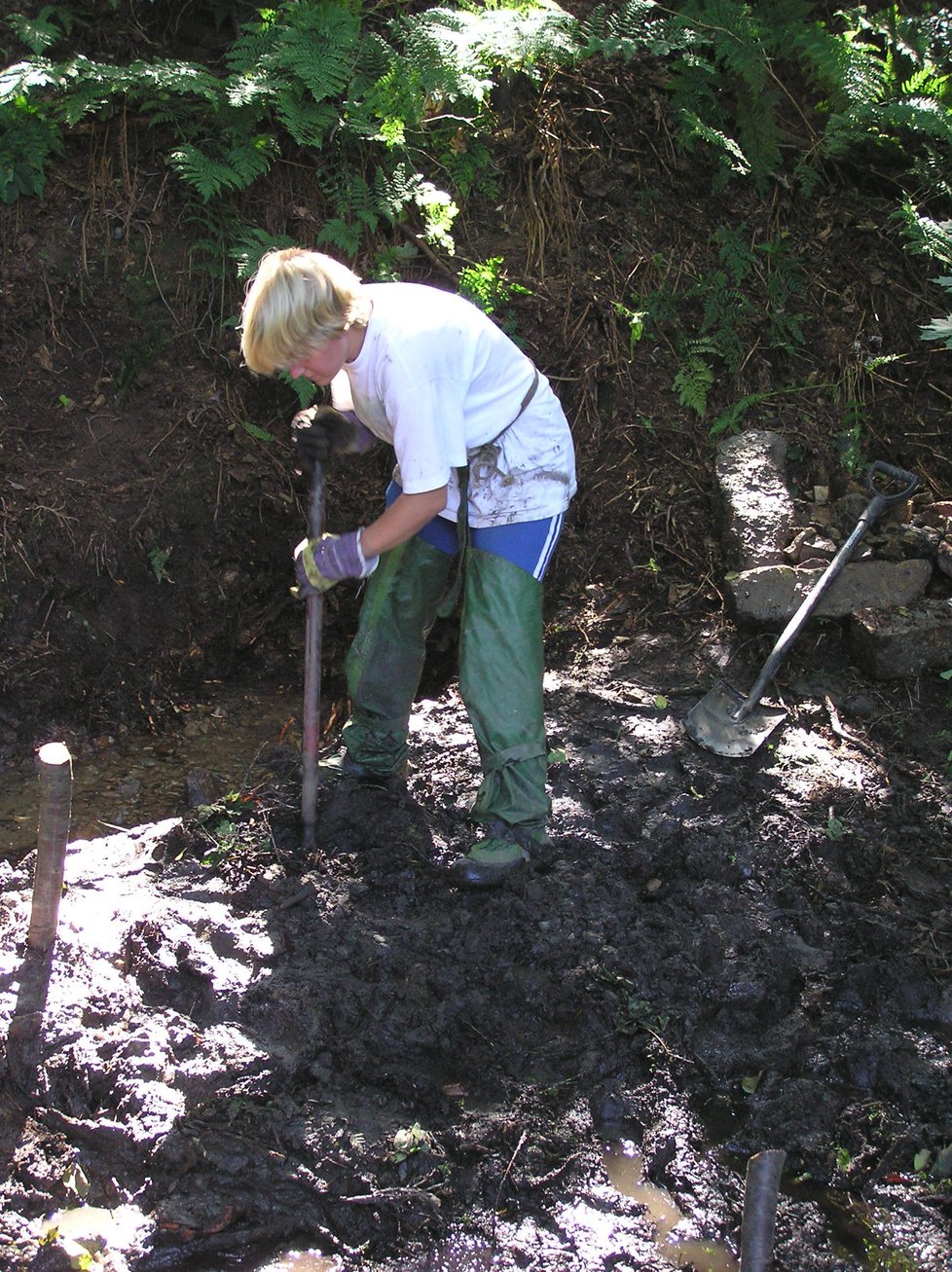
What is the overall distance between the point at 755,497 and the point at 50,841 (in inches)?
138

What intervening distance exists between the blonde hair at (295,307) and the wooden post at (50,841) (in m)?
1.30

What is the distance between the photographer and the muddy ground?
2754mm

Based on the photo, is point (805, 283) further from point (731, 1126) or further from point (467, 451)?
point (731, 1126)

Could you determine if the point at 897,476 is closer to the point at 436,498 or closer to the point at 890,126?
the point at 890,126

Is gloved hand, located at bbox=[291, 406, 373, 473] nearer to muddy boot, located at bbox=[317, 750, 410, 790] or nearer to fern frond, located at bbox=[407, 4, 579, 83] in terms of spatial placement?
muddy boot, located at bbox=[317, 750, 410, 790]

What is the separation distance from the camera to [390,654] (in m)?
4.02

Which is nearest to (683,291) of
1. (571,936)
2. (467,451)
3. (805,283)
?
(805,283)

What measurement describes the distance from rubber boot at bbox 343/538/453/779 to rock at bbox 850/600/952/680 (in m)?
1.92

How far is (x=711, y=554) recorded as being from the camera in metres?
Result: 5.10

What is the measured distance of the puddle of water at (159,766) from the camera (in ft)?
14.0

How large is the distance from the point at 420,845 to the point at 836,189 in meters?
4.51

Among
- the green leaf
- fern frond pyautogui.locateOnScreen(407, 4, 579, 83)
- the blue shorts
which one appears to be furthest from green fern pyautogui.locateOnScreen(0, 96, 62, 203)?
the blue shorts

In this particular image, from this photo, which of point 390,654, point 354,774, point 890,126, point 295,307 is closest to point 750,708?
point 390,654

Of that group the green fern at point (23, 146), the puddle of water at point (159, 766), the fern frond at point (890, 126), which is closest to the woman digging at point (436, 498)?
the puddle of water at point (159, 766)
